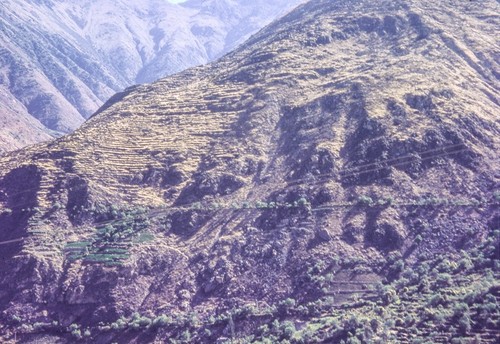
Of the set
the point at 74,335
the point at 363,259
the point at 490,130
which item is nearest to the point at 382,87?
the point at 490,130

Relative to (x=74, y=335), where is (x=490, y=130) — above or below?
above

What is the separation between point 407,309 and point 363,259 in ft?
23.0

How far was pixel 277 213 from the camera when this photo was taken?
47.3m

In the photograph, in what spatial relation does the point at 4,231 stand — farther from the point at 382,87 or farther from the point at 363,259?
the point at 382,87

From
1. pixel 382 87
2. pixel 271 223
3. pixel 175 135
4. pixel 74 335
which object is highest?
pixel 382 87

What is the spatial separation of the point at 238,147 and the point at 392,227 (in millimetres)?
21377

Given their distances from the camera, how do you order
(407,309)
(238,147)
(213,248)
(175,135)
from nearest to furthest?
(407,309)
(213,248)
(238,147)
(175,135)

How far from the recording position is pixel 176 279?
43062mm

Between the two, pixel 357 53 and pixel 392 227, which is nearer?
pixel 392 227

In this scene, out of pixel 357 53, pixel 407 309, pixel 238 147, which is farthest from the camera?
pixel 357 53

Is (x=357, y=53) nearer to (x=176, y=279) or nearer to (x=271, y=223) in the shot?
(x=271, y=223)

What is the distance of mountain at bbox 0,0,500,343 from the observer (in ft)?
124

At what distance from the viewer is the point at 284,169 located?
53.6 meters

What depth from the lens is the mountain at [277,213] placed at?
3778cm
